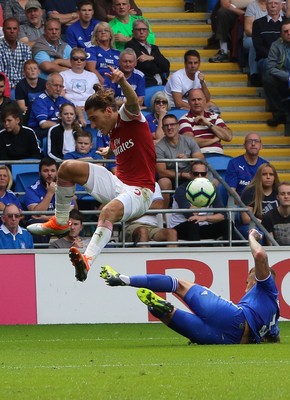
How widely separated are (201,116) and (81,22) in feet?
9.68

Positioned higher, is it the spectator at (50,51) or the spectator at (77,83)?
the spectator at (50,51)

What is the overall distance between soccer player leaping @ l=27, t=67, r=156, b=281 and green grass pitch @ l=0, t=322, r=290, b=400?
1.16 meters

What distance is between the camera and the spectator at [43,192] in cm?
1661

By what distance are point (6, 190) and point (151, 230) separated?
6.79ft

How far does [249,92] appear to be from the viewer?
21797 mm

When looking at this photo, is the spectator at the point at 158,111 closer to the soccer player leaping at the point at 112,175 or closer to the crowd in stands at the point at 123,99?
the crowd in stands at the point at 123,99

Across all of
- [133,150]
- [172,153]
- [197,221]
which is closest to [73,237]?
[197,221]

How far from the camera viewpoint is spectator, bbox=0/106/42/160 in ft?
56.9

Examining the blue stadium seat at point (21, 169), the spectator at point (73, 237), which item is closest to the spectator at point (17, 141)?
the blue stadium seat at point (21, 169)

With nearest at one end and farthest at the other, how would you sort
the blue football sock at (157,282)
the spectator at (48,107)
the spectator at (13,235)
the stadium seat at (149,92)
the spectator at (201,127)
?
the blue football sock at (157,282)
the spectator at (13,235)
the spectator at (48,107)
the spectator at (201,127)
the stadium seat at (149,92)

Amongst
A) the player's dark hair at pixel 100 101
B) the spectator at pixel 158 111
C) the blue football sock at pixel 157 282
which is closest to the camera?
the blue football sock at pixel 157 282

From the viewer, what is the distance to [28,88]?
1867 cm

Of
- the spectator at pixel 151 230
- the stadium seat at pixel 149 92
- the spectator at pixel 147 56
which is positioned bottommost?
the spectator at pixel 151 230

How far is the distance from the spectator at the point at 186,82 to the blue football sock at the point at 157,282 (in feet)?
27.5
